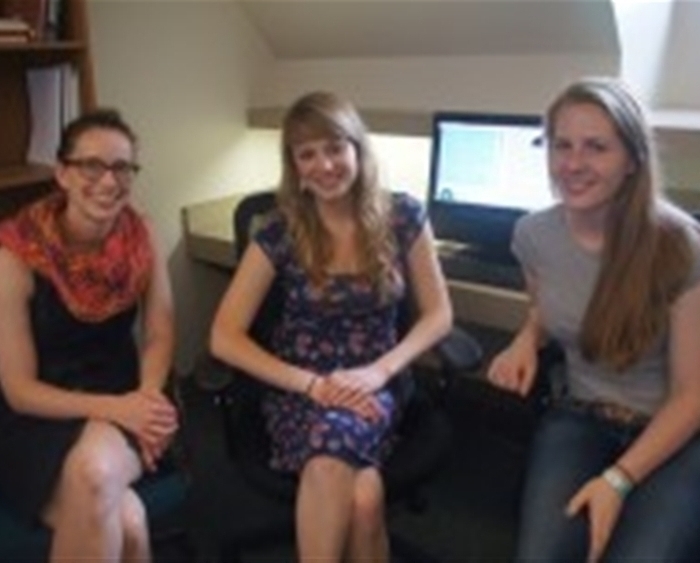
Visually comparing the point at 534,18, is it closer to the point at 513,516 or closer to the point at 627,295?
the point at 627,295

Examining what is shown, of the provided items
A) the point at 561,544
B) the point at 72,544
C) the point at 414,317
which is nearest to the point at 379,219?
the point at 414,317

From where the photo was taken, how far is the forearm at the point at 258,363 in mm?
1817

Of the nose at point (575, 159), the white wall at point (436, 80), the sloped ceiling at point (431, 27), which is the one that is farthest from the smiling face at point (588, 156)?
the white wall at point (436, 80)

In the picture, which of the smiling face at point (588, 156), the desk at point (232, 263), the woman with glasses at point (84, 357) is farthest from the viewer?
the desk at point (232, 263)

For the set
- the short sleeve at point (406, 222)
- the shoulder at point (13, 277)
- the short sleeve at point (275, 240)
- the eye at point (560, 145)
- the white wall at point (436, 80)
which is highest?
the white wall at point (436, 80)

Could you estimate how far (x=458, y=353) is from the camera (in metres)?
1.90

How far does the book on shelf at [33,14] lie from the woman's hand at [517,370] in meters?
1.35

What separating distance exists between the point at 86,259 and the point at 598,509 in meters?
1.15

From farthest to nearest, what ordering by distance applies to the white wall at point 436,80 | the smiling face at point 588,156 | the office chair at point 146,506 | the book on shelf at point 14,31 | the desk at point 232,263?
1. the white wall at point 436,80
2. the desk at point 232,263
3. the book on shelf at point 14,31
4. the office chair at point 146,506
5. the smiling face at point 588,156

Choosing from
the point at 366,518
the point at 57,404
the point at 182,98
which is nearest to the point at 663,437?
the point at 366,518

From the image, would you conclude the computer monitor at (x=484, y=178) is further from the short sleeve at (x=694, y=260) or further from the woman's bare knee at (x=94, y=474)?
the woman's bare knee at (x=94, y=474)

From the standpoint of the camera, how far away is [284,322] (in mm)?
1998

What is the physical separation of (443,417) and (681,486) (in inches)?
21.8

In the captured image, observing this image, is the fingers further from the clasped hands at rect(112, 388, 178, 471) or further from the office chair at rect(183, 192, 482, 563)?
the clasped hands at rect(112, 388, 178, 471)
